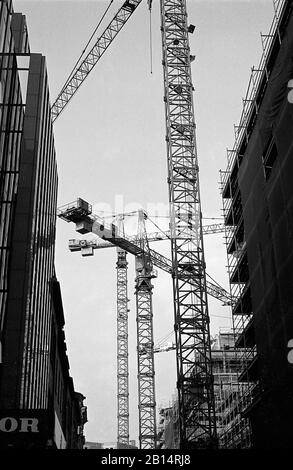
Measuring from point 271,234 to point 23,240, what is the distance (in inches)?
606

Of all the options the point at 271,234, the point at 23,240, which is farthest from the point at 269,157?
the point at 23,240

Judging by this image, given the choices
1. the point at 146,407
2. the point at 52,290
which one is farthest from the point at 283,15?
the point at 146,407

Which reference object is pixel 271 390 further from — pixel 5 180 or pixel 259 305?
pixel 5 180

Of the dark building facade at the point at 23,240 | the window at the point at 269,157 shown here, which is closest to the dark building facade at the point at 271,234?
the window at the point at 269,157

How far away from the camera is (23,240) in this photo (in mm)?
41625

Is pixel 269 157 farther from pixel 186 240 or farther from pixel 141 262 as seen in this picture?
pixel 141 262

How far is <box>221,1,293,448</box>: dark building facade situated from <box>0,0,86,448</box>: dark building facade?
13196 millimetres

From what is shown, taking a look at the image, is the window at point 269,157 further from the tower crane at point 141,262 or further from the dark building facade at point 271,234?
the tower crane at point 141,262

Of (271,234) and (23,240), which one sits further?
(23,240)

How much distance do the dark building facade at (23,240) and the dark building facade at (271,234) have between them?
43.3 ft

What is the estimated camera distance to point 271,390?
37.8 m

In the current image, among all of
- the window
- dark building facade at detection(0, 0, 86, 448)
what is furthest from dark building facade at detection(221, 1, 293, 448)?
dark building facade at detection(0, 0, 86, 448)

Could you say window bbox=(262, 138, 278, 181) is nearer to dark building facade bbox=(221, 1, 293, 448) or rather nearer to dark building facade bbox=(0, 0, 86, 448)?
dark building facade bbox=(221, 1, 293, 448)

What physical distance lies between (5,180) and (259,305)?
706 inches
